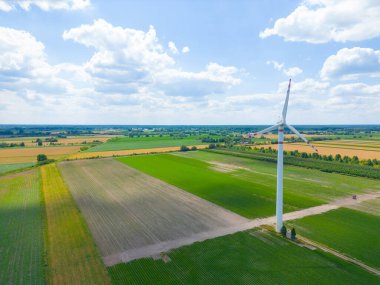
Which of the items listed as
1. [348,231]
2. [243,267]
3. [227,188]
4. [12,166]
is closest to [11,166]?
[12,166]

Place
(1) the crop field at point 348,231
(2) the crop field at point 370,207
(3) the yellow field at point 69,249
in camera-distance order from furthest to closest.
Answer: (2) the crop field at point 370,207 → (1) the crop field at point 348,231 → (3) the yellow field at point 69,249

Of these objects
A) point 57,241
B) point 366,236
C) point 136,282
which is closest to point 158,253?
point 136,282

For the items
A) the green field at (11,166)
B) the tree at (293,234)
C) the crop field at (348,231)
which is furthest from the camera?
the green field at (11,166)

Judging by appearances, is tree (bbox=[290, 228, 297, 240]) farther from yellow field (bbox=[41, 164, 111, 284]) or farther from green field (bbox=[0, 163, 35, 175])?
green field (bbox=[0, 163, 35, 175])

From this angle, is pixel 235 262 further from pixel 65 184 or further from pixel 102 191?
pixel 65 184

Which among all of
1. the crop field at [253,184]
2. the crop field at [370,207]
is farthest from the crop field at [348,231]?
the crop field at [253,184]

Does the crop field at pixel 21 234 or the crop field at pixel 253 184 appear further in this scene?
the crop field at pixel 253 184

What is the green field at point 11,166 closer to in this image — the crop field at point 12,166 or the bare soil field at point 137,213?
the crop field at point 12,166
